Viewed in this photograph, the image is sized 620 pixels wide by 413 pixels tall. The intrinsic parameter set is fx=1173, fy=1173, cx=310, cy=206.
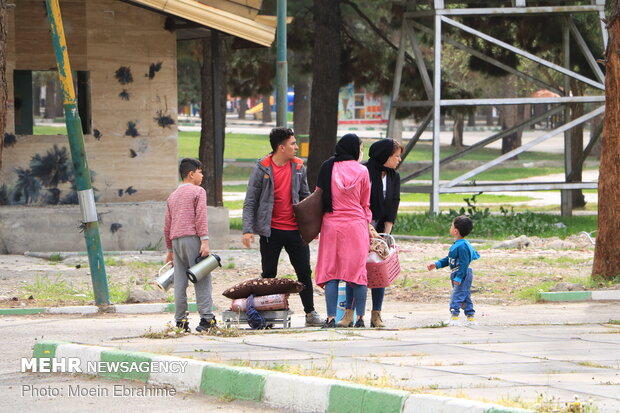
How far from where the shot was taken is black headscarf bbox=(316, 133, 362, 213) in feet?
33.2

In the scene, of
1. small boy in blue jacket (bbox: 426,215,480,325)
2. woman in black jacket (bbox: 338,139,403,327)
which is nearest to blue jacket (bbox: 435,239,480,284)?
small boy in blue jacket (bbox: 426,215,480,325)

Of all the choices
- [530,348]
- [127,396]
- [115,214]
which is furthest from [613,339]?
[115,214]

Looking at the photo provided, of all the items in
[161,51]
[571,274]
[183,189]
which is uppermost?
[161,51]

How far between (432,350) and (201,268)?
7.51ft

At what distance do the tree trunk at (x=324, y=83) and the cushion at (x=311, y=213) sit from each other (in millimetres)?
15407

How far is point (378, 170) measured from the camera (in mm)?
10625

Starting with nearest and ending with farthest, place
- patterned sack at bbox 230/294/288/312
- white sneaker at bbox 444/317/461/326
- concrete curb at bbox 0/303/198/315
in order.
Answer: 1. patterned sack at bbox 230/294/288/312
2. white sneaker at bbox 444/317/461/326
3. concrete curb at bbox 0/303/198/315

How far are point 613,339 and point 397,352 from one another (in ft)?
7.04

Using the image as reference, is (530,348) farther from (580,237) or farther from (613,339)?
(580,237)

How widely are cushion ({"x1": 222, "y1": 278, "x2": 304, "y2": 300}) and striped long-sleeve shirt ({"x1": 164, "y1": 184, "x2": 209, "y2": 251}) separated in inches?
22.7

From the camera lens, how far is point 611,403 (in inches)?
247

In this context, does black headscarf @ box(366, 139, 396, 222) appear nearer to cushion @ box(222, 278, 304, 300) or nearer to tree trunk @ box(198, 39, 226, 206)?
cushion @ box(222, 278, 304, 300)

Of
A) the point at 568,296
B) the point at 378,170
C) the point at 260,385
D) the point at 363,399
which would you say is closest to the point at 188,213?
the point at 378,170

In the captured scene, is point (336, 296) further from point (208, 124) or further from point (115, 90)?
point (208, 124)
